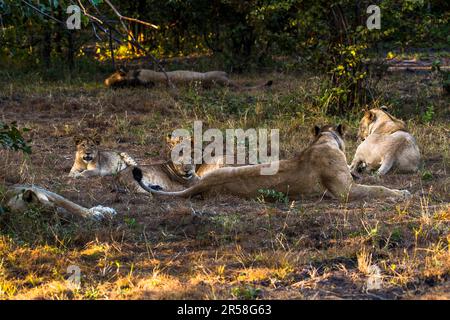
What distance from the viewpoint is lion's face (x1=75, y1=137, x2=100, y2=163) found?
9.21 m

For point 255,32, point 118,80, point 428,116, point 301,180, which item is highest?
point 255,32

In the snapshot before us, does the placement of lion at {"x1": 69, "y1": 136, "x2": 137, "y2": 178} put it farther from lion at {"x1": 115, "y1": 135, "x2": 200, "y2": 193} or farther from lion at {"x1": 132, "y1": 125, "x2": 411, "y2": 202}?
lion at {"x1": 132, "y1": 125, "x2": 411, "y2": 202}

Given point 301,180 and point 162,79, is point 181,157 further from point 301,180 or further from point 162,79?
point 162,79

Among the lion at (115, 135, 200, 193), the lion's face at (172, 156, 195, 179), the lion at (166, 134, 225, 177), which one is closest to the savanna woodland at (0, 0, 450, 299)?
the lion at (115, 135, 200, 193)

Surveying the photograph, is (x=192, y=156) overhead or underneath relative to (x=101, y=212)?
overhead

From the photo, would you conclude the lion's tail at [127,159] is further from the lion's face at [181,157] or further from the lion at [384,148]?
the lion at [384,148]

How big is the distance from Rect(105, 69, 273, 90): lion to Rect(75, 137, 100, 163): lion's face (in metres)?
5.34

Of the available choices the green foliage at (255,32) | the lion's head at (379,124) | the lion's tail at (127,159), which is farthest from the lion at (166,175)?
the lion's head at (379,124)

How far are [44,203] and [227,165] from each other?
102 inches

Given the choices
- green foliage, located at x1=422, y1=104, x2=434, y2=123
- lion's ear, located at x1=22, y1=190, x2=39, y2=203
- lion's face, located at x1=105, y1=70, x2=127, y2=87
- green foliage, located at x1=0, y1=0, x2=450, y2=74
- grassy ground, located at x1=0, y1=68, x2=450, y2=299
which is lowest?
grassy ground, located at x1=0, y1=68, x2=450, y2=299

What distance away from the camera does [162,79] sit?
15086mm

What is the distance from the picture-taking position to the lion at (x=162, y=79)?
1491 cm

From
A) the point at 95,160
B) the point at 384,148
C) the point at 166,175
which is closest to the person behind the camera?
the point at 166,175

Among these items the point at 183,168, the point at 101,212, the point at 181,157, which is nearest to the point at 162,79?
the point at 181,157
